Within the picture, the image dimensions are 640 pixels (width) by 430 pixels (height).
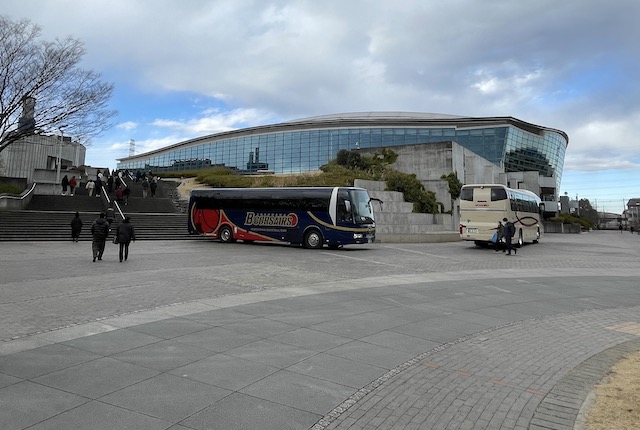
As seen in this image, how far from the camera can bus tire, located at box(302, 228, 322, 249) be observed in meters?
23.0

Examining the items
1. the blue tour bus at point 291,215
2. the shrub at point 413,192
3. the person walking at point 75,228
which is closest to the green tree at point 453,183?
the shrub at point 413,192

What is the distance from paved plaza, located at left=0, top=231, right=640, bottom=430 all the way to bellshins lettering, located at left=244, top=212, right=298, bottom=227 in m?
11.4

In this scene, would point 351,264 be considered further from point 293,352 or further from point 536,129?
point 536,129

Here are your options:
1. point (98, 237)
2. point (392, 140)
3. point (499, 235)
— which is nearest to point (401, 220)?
point (499, 235)

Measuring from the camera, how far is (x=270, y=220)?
24.1 meters

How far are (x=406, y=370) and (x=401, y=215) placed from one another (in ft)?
96.2

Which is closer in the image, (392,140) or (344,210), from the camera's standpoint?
(344,210)

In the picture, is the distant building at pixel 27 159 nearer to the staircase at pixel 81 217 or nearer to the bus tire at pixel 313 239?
the staircase at pixel 81 217

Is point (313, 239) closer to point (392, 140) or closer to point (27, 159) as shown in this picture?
point (27, 159)

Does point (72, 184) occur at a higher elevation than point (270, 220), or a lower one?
higher

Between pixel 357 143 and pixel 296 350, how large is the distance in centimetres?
7675

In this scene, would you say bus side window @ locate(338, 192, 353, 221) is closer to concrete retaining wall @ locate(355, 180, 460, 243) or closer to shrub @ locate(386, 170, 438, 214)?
concrete retaining wall @ locate(355, 180, 460, 243)

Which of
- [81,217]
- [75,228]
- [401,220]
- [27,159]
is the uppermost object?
[27,159]

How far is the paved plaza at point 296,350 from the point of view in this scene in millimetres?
3977
